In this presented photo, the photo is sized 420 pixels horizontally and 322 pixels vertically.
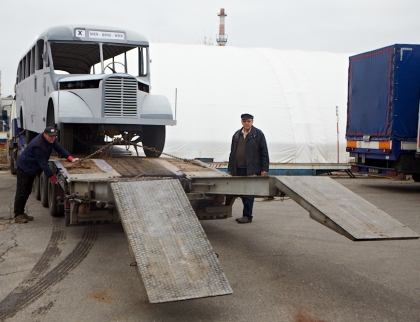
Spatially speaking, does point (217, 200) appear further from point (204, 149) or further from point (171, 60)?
point (171, 60)

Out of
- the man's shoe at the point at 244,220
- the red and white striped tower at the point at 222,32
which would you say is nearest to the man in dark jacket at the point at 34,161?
the man's shoe at the point at 244,220

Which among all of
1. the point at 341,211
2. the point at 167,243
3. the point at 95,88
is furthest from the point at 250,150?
the point at 167,243

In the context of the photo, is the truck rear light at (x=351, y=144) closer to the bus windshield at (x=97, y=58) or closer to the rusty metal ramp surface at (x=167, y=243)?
the bus windshield at (x=97, y=58)

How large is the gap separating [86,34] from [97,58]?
57cm

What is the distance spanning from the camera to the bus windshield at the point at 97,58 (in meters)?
10.6

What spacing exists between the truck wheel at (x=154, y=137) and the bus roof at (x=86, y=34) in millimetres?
1865

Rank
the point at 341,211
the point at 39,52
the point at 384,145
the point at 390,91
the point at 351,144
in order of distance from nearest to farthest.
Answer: the point at 341,211 → the point at 39,52 → the point at 390,91 → the point at 384,145 → the point at 351,144

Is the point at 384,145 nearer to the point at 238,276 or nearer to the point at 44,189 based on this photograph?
the point at 44,189

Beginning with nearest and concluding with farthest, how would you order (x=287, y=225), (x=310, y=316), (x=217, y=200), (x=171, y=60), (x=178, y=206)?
(x=310, y=316) → (x=178, y=206) → (x=217, y=200) → (x=287, y=225) → (x=171, y=60)

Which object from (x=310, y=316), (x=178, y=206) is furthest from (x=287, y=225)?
(x=310, y=316)

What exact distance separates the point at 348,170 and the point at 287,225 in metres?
10.0

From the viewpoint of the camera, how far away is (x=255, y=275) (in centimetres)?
582

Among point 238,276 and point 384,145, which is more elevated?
point 384,145

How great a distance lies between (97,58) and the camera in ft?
35.4
